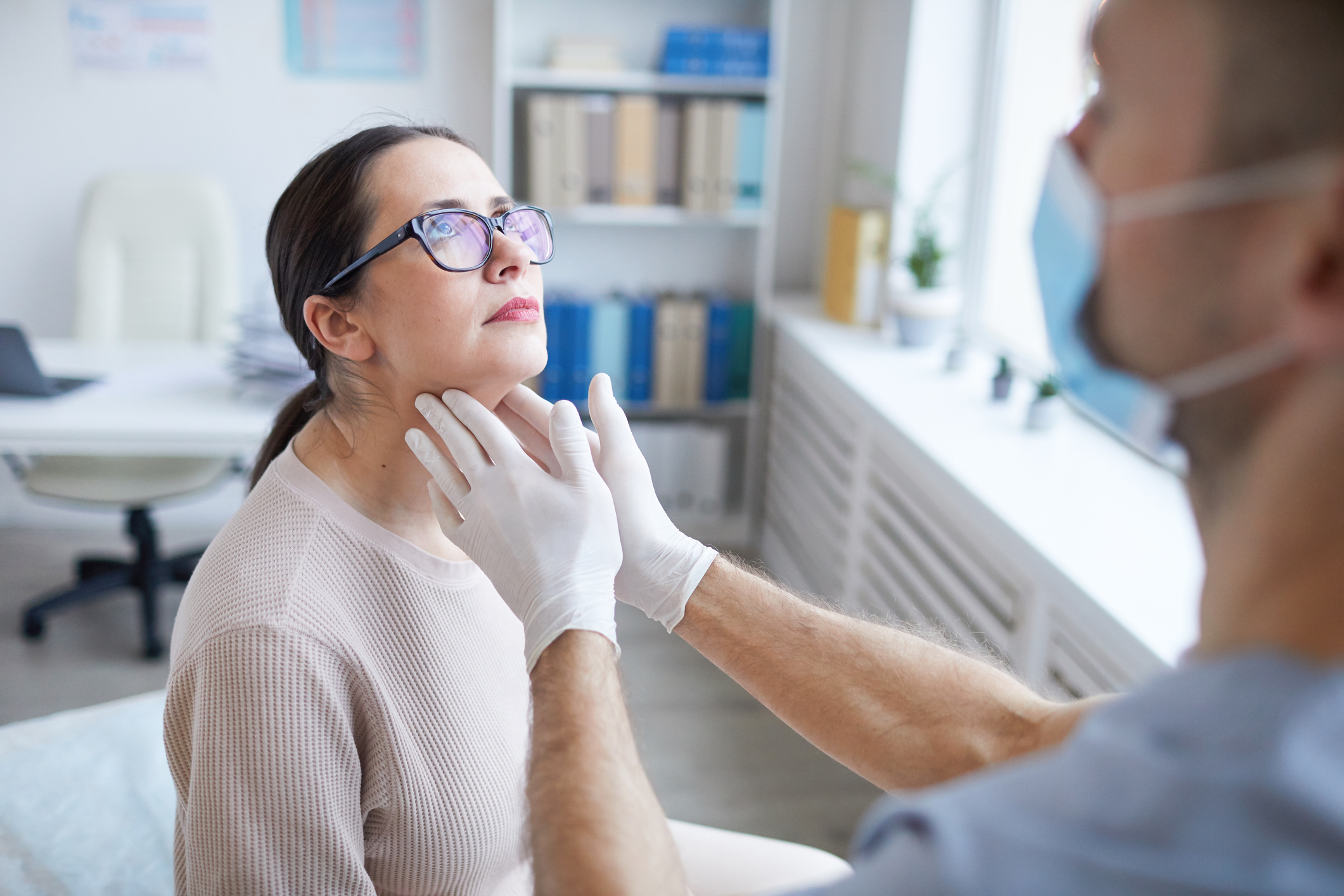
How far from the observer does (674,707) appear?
8.83 ft

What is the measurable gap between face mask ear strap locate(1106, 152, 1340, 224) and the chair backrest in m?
2.98

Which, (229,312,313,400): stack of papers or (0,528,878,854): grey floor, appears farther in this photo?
(229,312,313,400): stack of papers

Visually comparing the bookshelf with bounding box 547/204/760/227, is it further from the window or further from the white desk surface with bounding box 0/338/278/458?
the white desk surface with bounding box 0/338/278/458

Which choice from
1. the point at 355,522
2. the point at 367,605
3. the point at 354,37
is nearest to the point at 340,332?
the point at 355,522

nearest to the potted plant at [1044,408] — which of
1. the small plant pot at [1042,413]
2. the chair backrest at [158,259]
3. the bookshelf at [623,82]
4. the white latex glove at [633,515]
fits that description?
the small plant pot at [1042,413]

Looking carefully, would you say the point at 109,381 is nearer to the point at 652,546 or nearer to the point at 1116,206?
the point at 652,546

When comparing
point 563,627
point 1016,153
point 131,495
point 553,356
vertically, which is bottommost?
point 131,495

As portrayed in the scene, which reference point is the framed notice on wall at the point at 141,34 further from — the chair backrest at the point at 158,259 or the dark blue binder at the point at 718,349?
the dark blue binder at the point at 718,349

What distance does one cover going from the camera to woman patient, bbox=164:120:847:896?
99 cm

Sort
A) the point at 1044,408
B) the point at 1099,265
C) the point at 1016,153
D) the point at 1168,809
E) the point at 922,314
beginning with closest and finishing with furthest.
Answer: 1. the point at 1168,809
2. the point at 1099,265
3. the point at 1044,408
4. the point at 922,314
5. the point at 1016,153

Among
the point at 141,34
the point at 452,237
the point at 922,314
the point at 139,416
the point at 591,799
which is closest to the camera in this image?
the point at 591,799

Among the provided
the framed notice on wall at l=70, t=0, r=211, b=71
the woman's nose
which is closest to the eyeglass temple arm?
the woman's nose

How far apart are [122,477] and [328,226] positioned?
6.13 ft

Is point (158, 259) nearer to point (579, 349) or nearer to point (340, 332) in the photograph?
point (579, 349)
